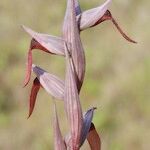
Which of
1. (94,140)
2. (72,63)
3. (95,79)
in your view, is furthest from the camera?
(95,79)

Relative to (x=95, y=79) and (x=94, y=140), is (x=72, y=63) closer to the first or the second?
(x=94, y=140)

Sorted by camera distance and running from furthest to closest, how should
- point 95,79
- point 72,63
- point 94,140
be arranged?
1. point 95,79
2. point 94,140
3. point 72,63

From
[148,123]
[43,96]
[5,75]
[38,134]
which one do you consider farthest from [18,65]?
[148,123]

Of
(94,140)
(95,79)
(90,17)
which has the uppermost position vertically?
(90,17)

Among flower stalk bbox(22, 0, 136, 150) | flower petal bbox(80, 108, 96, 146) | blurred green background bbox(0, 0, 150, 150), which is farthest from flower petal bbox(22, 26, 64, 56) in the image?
blurred green background bbox(0, 0, 150, 150)

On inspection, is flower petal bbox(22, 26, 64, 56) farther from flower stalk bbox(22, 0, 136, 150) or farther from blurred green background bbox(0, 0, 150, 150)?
blurred green background bbox(0, 0, 150, 150)

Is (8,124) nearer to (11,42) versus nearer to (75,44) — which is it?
(11,42)

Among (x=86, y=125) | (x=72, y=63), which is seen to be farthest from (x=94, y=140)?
(x=72, y=63)

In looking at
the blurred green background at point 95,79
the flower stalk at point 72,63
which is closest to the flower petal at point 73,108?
the flower stalk at point 72,63

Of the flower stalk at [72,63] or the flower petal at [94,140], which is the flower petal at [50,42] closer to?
the flower stalk at [72,63]
